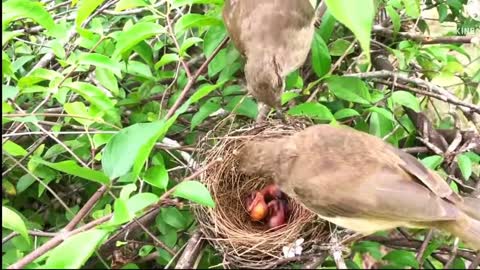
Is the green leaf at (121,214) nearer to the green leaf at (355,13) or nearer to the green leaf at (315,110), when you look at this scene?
the green leaf at (355,13)

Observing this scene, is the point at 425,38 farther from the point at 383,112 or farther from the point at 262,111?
the point at 262,111

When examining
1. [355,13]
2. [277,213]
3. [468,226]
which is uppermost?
[355,13]

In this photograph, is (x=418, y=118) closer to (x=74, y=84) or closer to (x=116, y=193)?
(x=116, y=193)

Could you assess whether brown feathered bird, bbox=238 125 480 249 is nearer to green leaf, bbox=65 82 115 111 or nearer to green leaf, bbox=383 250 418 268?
green leaf, bbox=383 250 418 268

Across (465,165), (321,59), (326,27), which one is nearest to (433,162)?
(465,165)

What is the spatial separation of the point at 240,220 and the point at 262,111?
44cm

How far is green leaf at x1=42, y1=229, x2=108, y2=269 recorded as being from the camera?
1235mm

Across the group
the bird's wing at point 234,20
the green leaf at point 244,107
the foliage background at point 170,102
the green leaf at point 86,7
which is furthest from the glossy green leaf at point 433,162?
the green leaf at point 86,7

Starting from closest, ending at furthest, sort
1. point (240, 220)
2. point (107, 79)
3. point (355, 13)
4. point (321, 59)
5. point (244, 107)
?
point (355, 13)
point (107, 79)
point (321, 59)
point (244, 107)
point (240, 220)

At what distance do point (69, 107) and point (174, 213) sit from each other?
19.1 inches

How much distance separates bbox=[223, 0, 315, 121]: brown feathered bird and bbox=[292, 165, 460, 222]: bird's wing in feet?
1.46

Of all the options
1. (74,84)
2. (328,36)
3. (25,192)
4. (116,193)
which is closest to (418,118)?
(328,36)

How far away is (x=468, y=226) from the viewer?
2033mm

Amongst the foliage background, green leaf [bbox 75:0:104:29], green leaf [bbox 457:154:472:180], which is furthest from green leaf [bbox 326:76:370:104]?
green leaf [bbox 75:0:104:29]
